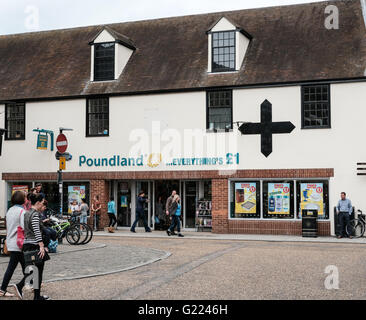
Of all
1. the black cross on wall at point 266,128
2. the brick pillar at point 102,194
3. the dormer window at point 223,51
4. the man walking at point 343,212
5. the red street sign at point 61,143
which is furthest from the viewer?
the brick pillar at point 102,194

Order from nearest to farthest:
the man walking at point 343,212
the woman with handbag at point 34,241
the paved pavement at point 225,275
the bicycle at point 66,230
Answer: the woman with handbag at point 34,241
the paved pavement at point 225,275
the bicycle at point 66,230
the man walking at point 343,212

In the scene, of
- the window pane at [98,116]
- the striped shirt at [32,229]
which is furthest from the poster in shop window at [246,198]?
the striped shirt at [32,229]

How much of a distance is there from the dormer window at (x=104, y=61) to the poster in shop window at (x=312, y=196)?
1043cm

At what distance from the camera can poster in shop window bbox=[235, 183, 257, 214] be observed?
2297 cm

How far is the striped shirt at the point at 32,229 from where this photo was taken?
27.3 ft

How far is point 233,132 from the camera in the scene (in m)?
23.2

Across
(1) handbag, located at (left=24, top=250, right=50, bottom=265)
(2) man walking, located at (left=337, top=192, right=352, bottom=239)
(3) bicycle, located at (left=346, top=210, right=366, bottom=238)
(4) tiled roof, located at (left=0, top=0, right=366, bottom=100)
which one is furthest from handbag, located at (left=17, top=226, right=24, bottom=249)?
(4) tiled roof, located at (left=0, top=0, right=366, bottom=100)

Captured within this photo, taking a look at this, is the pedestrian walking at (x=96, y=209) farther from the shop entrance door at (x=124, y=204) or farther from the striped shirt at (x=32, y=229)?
the striped shirt at (x=32, y=229)

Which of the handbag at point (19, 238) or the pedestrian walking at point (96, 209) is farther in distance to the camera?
the pedestrian walking at point (96, 209)

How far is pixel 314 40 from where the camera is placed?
78.8 feet

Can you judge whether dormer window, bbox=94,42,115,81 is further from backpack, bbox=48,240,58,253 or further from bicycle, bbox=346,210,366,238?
backpack, bbox=48,240,58,253

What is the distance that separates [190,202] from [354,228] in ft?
23.8
